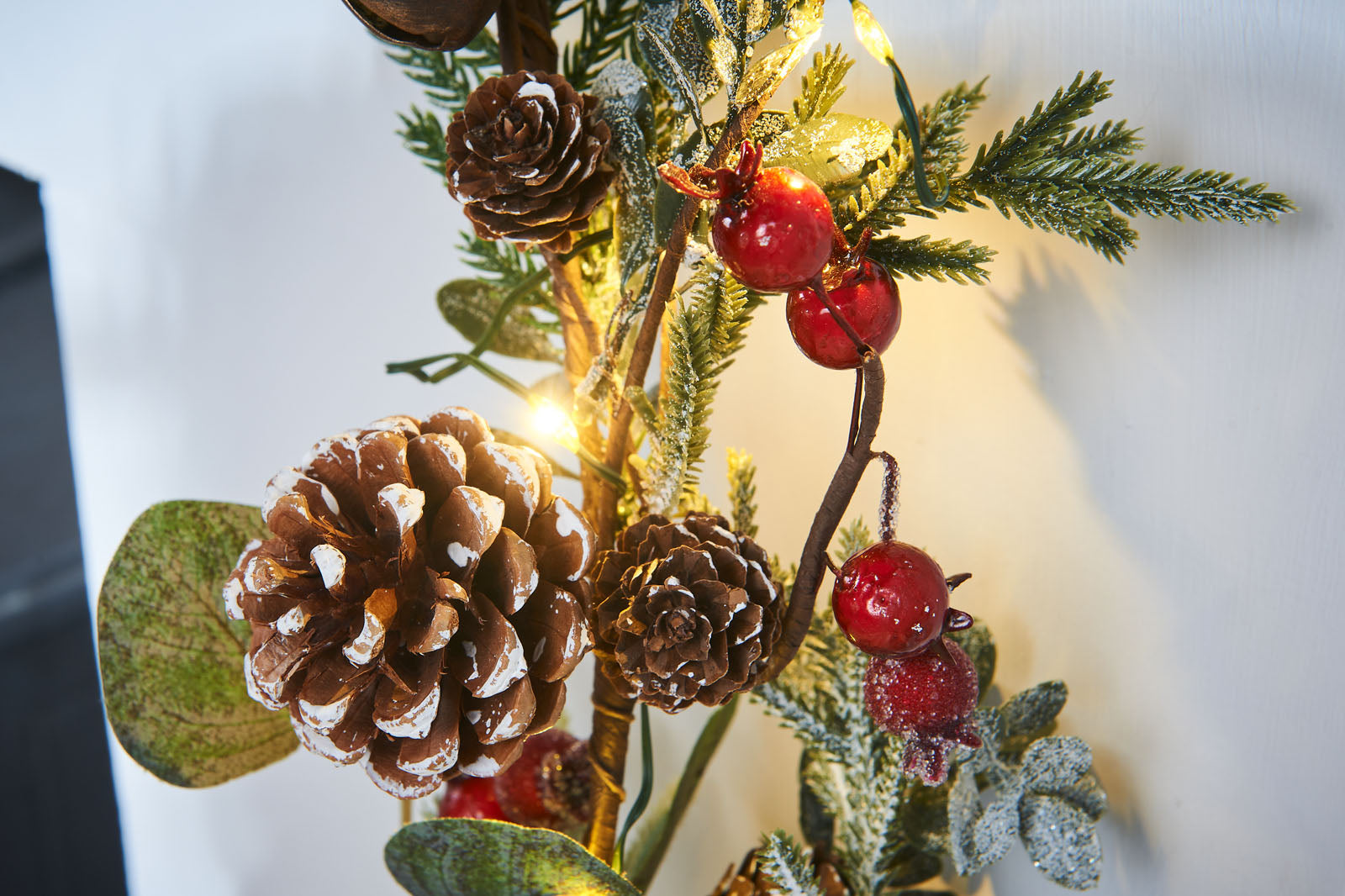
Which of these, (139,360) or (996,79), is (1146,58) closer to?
(996,79)

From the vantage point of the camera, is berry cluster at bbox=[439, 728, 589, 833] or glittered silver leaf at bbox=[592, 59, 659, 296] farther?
berry cluster at bbox=[439, 728, 589, 833]

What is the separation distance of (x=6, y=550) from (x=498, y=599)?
72 cm

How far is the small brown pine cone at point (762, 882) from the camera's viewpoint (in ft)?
1.27

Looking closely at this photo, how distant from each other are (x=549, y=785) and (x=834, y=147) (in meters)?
0.34

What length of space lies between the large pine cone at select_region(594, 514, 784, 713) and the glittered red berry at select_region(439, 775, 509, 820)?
22 cm

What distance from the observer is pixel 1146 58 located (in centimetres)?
29

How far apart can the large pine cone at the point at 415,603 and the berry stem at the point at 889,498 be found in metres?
0.10

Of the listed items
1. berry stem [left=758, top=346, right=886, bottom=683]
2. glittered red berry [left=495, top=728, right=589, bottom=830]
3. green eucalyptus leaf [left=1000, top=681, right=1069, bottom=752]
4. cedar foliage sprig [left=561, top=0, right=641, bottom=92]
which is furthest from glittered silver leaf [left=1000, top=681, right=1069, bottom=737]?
cedar foliage sprig [left=561, top=0, right=641, bottom=92]

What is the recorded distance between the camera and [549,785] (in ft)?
1.42

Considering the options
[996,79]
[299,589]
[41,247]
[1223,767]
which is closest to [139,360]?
[41,247]

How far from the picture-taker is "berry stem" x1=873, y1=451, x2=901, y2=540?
272mm

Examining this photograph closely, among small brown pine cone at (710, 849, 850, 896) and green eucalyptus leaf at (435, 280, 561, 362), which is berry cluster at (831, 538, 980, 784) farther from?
green eucalyptus leaf at (435, 280, 561, 362)

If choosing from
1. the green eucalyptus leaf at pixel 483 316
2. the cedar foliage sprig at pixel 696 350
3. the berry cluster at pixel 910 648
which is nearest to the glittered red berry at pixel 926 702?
the berry cluster at pixel 910 648

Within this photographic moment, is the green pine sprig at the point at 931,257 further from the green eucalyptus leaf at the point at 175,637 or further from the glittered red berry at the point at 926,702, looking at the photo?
the green eucalyptus leaf at the point at 175,637
